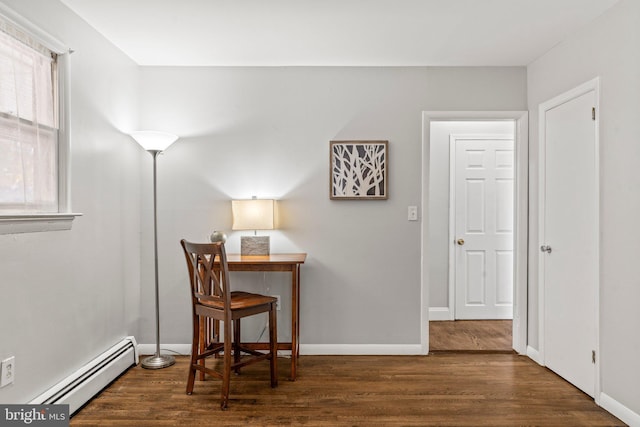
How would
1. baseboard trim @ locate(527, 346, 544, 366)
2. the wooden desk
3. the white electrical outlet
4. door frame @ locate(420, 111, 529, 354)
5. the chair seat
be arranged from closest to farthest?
the white electrical outlet
the chair seat
the wooden desk
baseboard trim @ locate(527, 346, 544, 366)
door frame @ locate(420, 111, 529, 354)

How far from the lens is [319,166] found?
11.3 ft

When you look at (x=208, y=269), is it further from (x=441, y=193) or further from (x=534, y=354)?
(x=441, y=193)

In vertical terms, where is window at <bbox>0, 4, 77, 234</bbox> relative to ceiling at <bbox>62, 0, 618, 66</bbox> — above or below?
below

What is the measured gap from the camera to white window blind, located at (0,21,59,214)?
1987 mm

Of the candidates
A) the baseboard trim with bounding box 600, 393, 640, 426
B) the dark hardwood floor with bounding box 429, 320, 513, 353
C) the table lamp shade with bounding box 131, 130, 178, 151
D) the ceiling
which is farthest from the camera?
the dark hardwood floor with bounding box 429, 320, 513, 353

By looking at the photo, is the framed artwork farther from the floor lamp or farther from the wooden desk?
the floor lamp

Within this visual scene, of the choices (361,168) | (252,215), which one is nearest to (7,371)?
(252,215)

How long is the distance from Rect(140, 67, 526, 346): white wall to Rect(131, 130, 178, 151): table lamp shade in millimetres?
338

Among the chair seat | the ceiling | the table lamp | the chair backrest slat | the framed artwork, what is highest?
the ceiling

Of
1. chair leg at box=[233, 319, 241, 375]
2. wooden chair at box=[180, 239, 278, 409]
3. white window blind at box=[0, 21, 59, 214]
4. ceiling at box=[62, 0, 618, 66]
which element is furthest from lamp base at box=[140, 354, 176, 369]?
ceiling at box=[62, 0, 618, 66]

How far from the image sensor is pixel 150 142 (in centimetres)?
305

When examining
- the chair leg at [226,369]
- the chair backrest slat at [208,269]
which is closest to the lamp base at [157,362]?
the chair backrest slat at [208,269]

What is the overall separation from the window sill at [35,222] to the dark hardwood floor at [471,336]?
2.86 meters

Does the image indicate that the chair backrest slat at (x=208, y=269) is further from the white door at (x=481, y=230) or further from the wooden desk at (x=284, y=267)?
the white door at (x=481, y=230)
